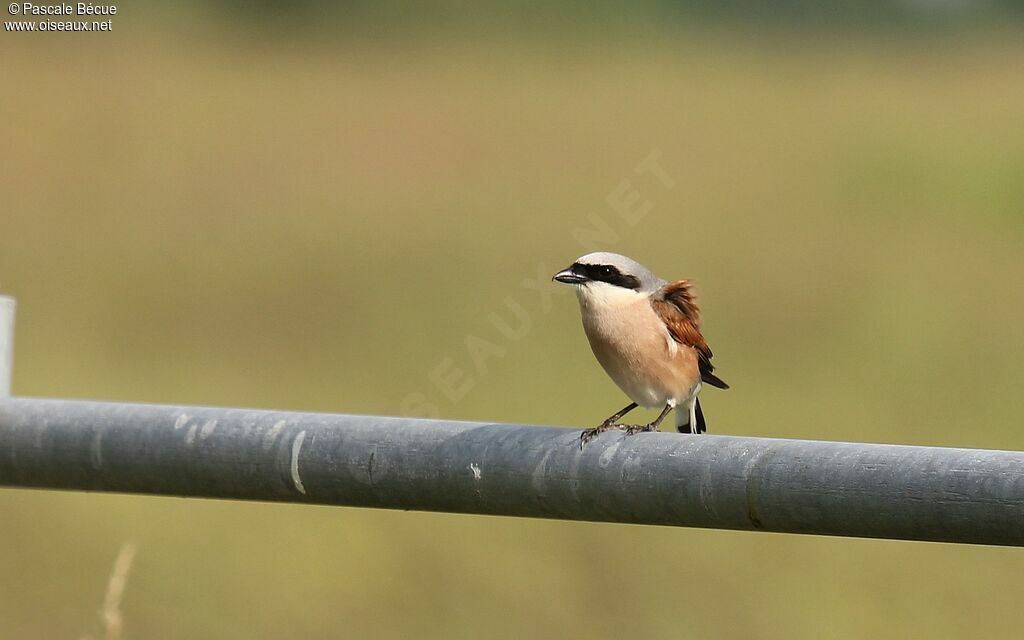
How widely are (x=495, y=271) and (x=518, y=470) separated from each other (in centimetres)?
821

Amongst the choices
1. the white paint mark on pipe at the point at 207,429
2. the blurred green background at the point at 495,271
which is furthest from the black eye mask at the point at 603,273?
the blurred green background at the point at 495,271

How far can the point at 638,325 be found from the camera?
156 inches

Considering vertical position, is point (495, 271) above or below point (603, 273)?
below

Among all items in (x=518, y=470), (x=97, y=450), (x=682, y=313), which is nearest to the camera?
(x=518, y=470)

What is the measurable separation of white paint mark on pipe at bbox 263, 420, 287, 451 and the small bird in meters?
1.56

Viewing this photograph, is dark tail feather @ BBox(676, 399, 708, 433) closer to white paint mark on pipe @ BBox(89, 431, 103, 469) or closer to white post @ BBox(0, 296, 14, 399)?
white post @ BBox(0, 296, 14, 399)

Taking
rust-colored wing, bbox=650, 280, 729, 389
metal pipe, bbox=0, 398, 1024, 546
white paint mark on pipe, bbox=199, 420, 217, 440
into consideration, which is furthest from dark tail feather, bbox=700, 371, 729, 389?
white paint mark on pipe, bbox=199, 420, 217, 440

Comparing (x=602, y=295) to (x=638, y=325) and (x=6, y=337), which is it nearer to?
(x=638, y=325)

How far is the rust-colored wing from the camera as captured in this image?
13.2 feet


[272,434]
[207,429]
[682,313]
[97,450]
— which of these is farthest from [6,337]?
[682,313]

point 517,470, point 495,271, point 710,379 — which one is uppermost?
point 517,470

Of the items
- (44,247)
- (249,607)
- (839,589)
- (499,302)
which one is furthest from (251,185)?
(839,589)

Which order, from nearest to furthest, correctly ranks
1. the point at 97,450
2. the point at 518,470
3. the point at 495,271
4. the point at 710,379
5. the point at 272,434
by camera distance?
the point at 518,470
the point at 272,434
the point at 97,450
the point at 710,379
the point at 495,271

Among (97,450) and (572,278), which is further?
(572,278)
